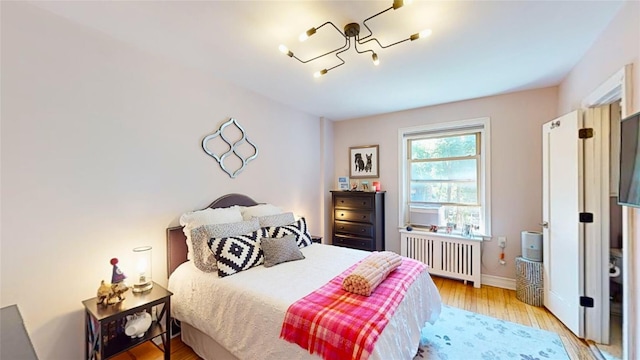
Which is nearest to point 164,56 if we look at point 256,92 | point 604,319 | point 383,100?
point 256,92

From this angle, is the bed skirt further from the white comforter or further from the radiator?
the radiator

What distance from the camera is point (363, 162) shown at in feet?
14.3

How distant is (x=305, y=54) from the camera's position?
2.24 meters

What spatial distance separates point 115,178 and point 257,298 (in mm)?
1511

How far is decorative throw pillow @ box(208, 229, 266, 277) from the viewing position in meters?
2.03

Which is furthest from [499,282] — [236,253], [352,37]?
[352,37]

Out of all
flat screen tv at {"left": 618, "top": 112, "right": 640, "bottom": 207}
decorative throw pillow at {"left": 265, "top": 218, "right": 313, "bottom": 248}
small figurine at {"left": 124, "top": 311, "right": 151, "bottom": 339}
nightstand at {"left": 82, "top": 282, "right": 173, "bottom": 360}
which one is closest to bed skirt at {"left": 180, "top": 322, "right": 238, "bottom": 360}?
nightstand at {"left": 82, "top": 282, "right": 173, "bottom": 360}

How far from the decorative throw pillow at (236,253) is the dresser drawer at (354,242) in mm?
1981

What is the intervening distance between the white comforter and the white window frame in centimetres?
186

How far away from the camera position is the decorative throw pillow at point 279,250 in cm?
227

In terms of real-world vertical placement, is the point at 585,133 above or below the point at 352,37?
below

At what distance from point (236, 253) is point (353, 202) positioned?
2.28m

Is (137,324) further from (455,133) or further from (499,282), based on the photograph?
(455,133)

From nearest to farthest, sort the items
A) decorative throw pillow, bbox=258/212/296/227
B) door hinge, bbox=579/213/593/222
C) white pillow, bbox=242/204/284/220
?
1. door hinge, bbox=579/213/593/222
2. decorative throw pillow, bbox=258/212/296/227
3. white pillow, bbox=242/204/284/220
